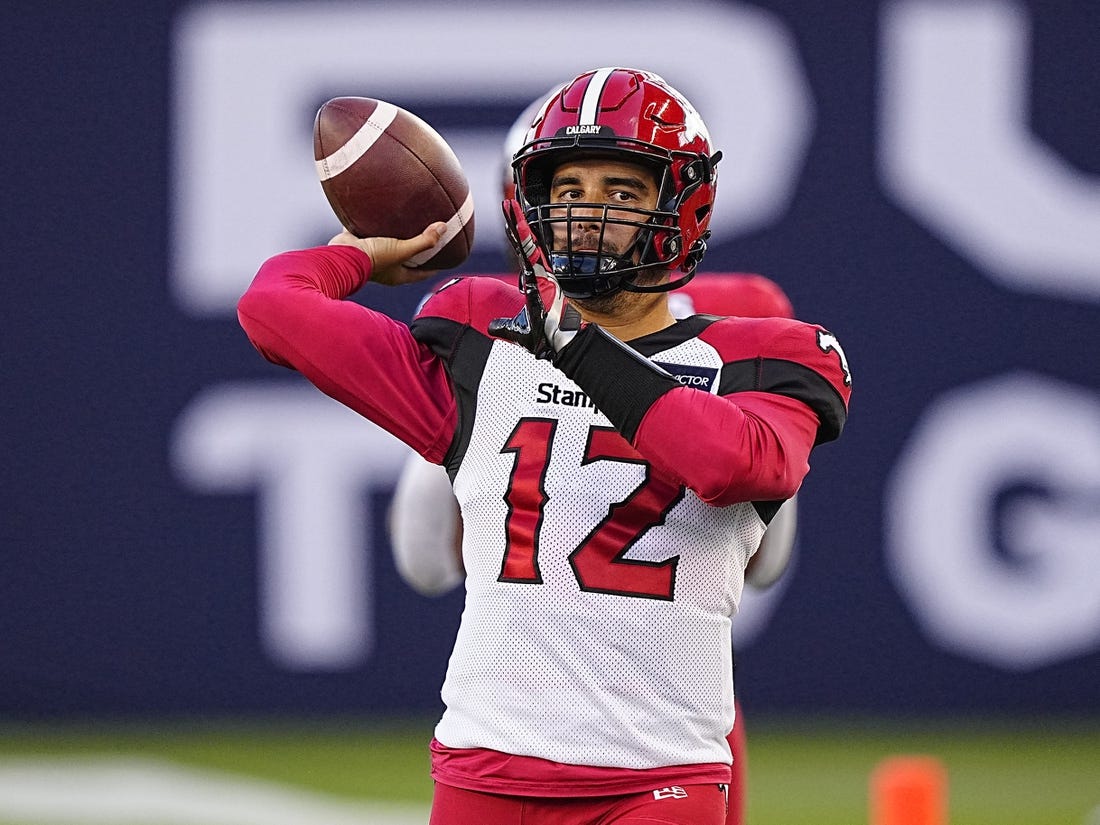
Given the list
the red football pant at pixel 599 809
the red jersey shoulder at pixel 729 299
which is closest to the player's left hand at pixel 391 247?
the red jersey shoulder at pixel 729 299

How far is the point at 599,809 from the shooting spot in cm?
234

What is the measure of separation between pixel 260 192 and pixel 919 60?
2417 mm

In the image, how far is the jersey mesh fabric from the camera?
2342mm

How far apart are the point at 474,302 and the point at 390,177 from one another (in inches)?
12.2

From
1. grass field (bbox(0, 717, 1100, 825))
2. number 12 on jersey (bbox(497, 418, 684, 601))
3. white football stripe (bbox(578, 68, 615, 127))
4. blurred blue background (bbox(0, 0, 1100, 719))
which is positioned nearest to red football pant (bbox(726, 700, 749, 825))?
number 12 on jersey (bbox(497, 418, 684, 601))

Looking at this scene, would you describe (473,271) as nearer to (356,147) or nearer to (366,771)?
(366,771)

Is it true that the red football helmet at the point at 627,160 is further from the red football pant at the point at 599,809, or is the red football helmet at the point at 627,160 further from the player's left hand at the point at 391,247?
the red football pant at the point at 599,809

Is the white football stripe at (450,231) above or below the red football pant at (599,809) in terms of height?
above

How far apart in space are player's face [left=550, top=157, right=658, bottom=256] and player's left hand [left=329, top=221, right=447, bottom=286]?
10.3 inches

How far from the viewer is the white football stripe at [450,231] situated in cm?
276

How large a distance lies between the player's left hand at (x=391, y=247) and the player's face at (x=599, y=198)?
261 mm

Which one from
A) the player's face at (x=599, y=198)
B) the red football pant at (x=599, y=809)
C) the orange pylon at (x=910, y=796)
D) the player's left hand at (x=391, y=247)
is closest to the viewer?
the red football pant at (x=599, y=809)

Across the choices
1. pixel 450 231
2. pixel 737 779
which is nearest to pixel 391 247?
pixel 450 231

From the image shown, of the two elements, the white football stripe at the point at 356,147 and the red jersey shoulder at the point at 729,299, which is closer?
the white football stripe at the point at 356,147
